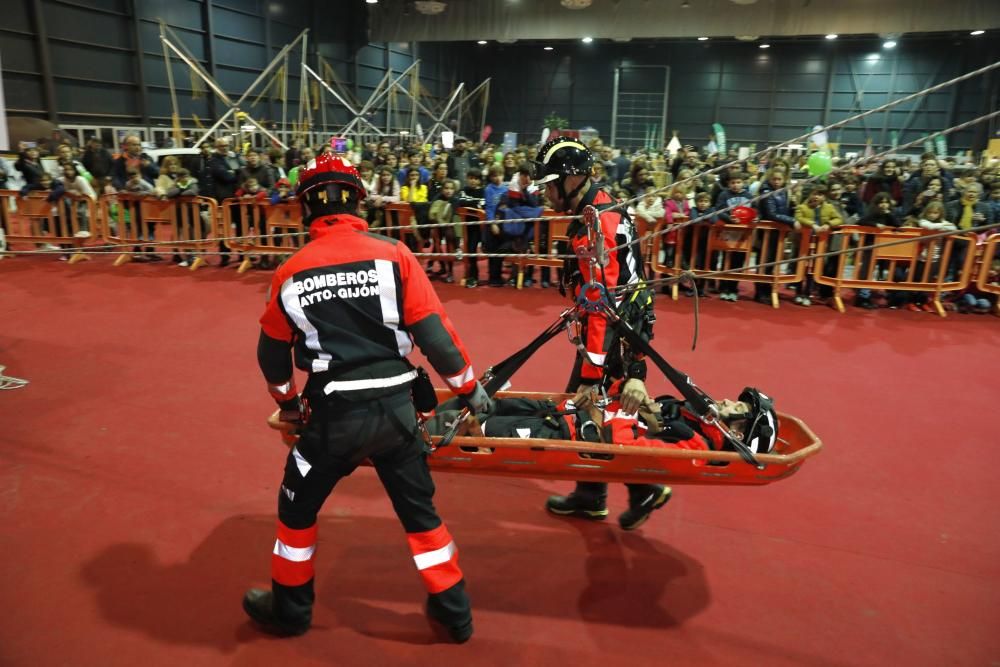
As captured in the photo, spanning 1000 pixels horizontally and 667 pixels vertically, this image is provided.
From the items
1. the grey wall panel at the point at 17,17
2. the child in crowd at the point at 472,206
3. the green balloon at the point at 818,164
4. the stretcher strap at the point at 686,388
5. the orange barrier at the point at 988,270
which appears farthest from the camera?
the grey wall panel at the point at 17,17

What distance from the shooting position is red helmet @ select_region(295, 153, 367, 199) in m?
2.76

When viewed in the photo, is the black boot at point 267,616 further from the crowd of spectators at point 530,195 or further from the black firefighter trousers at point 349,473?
the crowd of spectators at point 530,195

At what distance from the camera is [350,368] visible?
2.73 m

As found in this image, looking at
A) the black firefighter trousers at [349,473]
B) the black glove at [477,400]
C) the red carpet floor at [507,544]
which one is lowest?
the red carpet floor at [507,544]

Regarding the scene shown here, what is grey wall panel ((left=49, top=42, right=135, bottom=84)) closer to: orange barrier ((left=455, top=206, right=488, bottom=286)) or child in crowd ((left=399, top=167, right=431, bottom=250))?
child in crowd ((left=399, top=167, right=431, bottom=250))

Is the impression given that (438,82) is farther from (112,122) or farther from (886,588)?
(886,588)

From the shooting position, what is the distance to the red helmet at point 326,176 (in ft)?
9.06

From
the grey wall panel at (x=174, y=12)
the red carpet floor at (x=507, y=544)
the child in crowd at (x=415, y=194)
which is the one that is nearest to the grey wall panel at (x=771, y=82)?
the grey wall panel at (x=174, y=12)

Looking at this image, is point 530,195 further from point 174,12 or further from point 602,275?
point 174,12

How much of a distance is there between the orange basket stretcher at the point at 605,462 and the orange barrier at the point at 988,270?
311 inches

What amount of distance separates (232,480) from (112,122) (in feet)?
63.9

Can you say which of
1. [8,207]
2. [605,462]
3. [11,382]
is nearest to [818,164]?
[605,462]

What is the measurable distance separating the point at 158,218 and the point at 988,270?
12724mm

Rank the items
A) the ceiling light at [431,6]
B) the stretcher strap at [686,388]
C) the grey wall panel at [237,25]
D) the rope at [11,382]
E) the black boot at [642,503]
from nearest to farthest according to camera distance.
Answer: the stretcher strap at [686,388] → the black boot at [642,503] → the rope at [11,382] → the grey wall panel at [237,25] → the ceiling light at [431,6]
